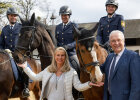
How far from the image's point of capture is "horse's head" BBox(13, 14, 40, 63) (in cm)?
528

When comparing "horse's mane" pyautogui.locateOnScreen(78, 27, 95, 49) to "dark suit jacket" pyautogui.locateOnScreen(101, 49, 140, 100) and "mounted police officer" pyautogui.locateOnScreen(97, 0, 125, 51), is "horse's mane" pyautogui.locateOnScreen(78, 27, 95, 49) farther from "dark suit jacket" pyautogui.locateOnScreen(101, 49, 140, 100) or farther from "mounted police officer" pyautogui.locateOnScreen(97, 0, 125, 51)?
"mounted police officer" pyautogui.locateOnScreen(97, 0, 125, 51)

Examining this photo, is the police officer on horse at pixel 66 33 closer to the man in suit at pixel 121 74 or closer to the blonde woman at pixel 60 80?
the blonde woman at pixel 60 80

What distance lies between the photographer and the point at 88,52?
4.07m

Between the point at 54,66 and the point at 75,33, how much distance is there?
84 cm

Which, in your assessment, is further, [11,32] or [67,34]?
[11,32]

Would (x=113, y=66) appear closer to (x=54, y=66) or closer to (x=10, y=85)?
(x=54, y=66)

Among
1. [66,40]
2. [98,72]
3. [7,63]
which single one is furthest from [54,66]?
[7,63]

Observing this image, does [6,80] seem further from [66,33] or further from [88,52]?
[88,52]

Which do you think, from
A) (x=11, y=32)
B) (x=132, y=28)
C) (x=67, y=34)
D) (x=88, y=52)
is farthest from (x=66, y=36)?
(x=132, y=28)

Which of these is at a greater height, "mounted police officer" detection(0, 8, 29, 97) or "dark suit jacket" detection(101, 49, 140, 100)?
"mounted police officer" detection(0, 8, 29, 97)

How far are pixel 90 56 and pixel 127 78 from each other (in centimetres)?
92

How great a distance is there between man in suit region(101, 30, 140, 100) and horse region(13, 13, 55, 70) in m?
2.37

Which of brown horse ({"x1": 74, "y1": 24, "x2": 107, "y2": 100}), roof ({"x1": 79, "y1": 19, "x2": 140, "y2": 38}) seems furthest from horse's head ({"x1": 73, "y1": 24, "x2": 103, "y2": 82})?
roof ({"x1": 79, "y1": 19, "x2": 140, "y2": 38})

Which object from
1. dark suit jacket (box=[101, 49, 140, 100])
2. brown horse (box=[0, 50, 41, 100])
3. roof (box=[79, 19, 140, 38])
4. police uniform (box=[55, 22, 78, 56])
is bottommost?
roof (box=[79, 19, 140, 38])
